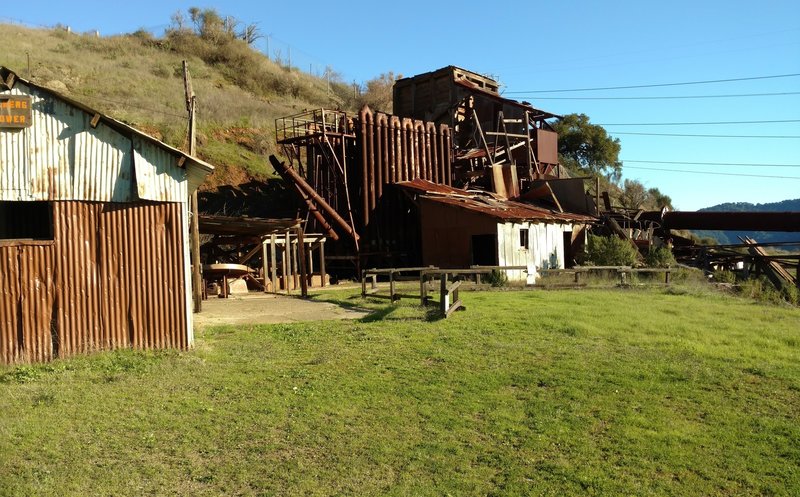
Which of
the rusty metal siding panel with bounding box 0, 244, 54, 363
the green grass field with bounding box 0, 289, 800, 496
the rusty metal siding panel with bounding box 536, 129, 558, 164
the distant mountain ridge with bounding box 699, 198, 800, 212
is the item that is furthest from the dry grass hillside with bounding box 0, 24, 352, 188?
the distant mountain ridge with bounding box 699, 198, 800, 212

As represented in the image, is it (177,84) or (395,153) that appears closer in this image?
(395,153)

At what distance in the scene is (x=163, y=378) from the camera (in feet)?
30.4

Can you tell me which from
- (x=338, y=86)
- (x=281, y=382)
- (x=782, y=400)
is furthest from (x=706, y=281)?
(x=338, y=86)

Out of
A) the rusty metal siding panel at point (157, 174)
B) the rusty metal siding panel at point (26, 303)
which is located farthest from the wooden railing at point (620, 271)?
the rusty metal siding panel at point (26, 303)

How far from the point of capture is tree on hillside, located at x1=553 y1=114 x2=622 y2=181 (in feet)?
190

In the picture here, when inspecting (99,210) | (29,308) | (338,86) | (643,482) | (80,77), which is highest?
(338,86)

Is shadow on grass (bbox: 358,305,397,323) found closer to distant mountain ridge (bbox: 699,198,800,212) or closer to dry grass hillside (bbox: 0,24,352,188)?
dry grass hillside (bbox: 0,24,352,188)

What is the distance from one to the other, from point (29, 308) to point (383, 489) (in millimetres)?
7332

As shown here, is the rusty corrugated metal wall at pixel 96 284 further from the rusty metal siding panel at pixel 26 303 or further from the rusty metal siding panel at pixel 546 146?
the rusty metal siding panel at pixel 546 146

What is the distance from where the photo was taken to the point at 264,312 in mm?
16859

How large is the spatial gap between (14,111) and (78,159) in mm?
1161

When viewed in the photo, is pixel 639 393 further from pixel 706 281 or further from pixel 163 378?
pixel 706 281

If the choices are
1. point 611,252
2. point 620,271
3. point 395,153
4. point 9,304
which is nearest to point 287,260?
point 395,153

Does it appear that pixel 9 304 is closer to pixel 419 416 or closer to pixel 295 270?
pixel 419 416
